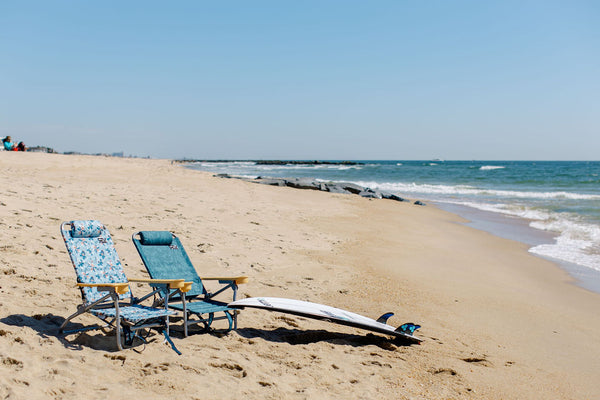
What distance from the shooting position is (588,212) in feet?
56.5

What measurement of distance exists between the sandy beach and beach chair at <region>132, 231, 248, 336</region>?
1.02ft

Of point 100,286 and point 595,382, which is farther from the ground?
point 100,286

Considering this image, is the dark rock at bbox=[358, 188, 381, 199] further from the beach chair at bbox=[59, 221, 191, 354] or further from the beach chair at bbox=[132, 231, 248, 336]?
the beach chair at bbox=[59, 221, 191, 354]

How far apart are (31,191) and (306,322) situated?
25.2 feet

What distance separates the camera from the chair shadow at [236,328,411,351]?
14.6 feet

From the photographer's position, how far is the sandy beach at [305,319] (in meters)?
3.44

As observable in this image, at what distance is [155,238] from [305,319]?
180 cm

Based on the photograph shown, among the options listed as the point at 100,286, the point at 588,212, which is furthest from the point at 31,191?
the point at 588,212

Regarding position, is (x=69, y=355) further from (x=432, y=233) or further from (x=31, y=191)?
(x=432, y=233)

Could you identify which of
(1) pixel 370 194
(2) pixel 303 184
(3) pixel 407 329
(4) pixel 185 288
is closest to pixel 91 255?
(4) pixel 185 288

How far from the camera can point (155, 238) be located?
482cm

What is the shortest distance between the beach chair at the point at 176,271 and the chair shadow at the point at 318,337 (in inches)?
10.1

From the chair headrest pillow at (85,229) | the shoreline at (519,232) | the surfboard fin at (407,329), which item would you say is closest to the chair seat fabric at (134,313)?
the chair headrest pillow at (85,229)

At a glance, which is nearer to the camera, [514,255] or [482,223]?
[514,255]
